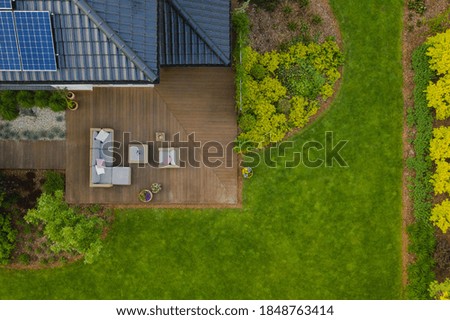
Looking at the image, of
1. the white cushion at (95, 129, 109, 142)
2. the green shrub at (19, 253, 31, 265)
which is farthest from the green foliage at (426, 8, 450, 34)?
the green shrub at (19, 253, 31, 265)

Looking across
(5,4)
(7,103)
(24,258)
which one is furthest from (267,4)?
(24,258)

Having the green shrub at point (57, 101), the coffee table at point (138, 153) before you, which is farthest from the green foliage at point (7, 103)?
the coffee table at point (138, 153)

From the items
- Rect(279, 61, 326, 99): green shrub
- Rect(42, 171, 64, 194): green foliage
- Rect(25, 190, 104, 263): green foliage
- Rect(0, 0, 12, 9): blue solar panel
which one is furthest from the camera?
Rect(279, 61, 326, 99): green shrub

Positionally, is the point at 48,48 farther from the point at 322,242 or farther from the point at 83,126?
the point at 322,242

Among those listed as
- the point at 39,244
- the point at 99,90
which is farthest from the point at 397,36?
the point at 39,244

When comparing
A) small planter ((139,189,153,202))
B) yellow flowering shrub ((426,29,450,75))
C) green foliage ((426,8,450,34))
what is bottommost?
small planter ((139,189,153,202))

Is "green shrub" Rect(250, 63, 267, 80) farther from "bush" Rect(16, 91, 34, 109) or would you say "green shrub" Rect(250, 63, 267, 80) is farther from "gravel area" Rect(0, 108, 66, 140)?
"bush" Rect(16, 91, 34, 109)

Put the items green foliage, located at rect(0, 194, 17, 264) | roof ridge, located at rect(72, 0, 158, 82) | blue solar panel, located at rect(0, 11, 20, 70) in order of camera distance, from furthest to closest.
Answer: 1. green foliage, located at rect(0, 194, 17, 264)
2. blue solar panel, located at rect(0, 11, 20, 70)
3. roof ridge, located at rect(72, 0, 158, 82)

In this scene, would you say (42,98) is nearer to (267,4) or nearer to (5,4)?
(5,4)
